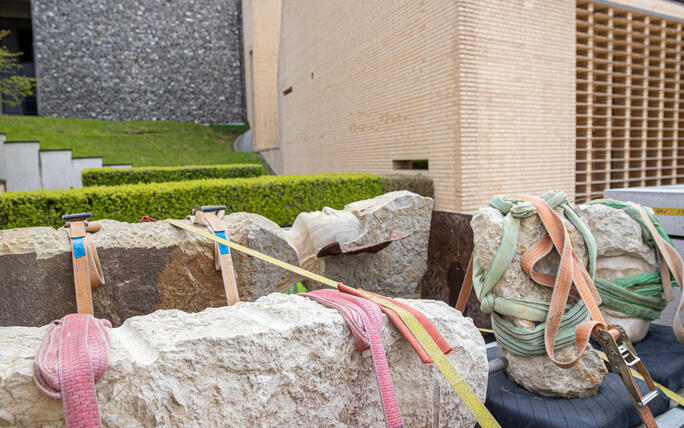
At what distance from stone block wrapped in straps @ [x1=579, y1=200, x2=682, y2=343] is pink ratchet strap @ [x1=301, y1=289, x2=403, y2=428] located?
1848 mm

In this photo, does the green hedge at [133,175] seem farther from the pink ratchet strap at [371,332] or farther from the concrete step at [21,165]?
the pink ratchet strap at [371,332]

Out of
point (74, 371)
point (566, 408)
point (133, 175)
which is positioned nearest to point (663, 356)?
point (566, 408)

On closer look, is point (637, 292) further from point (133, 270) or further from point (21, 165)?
point (21, 165)

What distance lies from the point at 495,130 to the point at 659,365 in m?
5.83

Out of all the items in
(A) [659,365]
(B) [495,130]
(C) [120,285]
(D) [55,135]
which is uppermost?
(D) [55,135]

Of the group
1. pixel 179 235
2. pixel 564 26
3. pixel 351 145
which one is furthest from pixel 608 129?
pixel 179 235

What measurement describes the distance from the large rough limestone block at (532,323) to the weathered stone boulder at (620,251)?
0.64 m

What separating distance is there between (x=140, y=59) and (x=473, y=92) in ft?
64.9

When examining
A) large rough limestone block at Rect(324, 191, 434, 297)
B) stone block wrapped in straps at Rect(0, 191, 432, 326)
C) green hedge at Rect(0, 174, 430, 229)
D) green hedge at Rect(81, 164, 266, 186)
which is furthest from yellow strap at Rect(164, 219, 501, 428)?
green hedge at Rect(81, 164, 266, 186)

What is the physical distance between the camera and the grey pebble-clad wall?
2091cm

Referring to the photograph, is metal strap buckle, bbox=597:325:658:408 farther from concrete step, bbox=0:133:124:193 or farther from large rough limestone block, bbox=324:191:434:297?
concrete step, bbox=0:133:124:193

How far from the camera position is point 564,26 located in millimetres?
8398

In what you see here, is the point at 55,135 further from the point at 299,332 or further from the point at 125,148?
the point at 299,332

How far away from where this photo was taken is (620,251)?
283 cm
